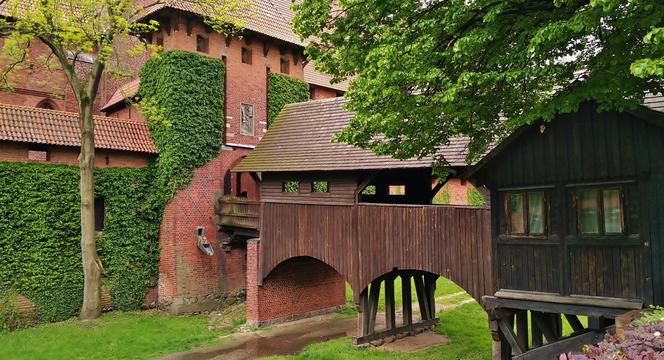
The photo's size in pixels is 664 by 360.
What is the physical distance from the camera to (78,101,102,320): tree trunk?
1543 centimetres

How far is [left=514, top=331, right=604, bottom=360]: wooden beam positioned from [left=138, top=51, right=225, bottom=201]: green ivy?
45.1ft

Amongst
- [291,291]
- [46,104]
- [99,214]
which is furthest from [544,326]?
[46,104]

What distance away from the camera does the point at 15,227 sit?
15570 mm

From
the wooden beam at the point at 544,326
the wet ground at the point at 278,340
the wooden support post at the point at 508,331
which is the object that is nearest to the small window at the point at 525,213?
the wooden support post at the point at 508,331

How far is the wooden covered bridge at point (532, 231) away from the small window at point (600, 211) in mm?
16

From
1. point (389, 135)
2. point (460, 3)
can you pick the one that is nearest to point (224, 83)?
point (389, 135)

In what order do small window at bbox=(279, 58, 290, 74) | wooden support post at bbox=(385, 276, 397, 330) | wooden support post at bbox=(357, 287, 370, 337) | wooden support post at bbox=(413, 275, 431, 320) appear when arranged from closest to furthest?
1. wooden support post at bbox=(357, 287, 370, 337)
2. wooden support post at bbox=(385, 276, 397, 330)
3. wooden support post at bbox=(413, 275, 431, 320)
4. small window at bbox=(279, 58, 290, 74)

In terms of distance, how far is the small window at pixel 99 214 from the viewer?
17797 mm

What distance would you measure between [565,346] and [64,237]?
592 inches

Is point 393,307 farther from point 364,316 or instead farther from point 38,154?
point 38,154

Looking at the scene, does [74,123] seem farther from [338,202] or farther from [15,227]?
[338,202]

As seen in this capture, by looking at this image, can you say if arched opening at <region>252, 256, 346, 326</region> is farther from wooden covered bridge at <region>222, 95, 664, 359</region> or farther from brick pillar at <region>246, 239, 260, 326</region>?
wooden covered bridge at <region>222, 95, 664, 359</region>

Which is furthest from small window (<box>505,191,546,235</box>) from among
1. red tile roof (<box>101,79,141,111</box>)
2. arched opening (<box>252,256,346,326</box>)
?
red tile roof (<box>101,79,141,111</box>)

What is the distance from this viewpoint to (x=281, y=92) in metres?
21.2
